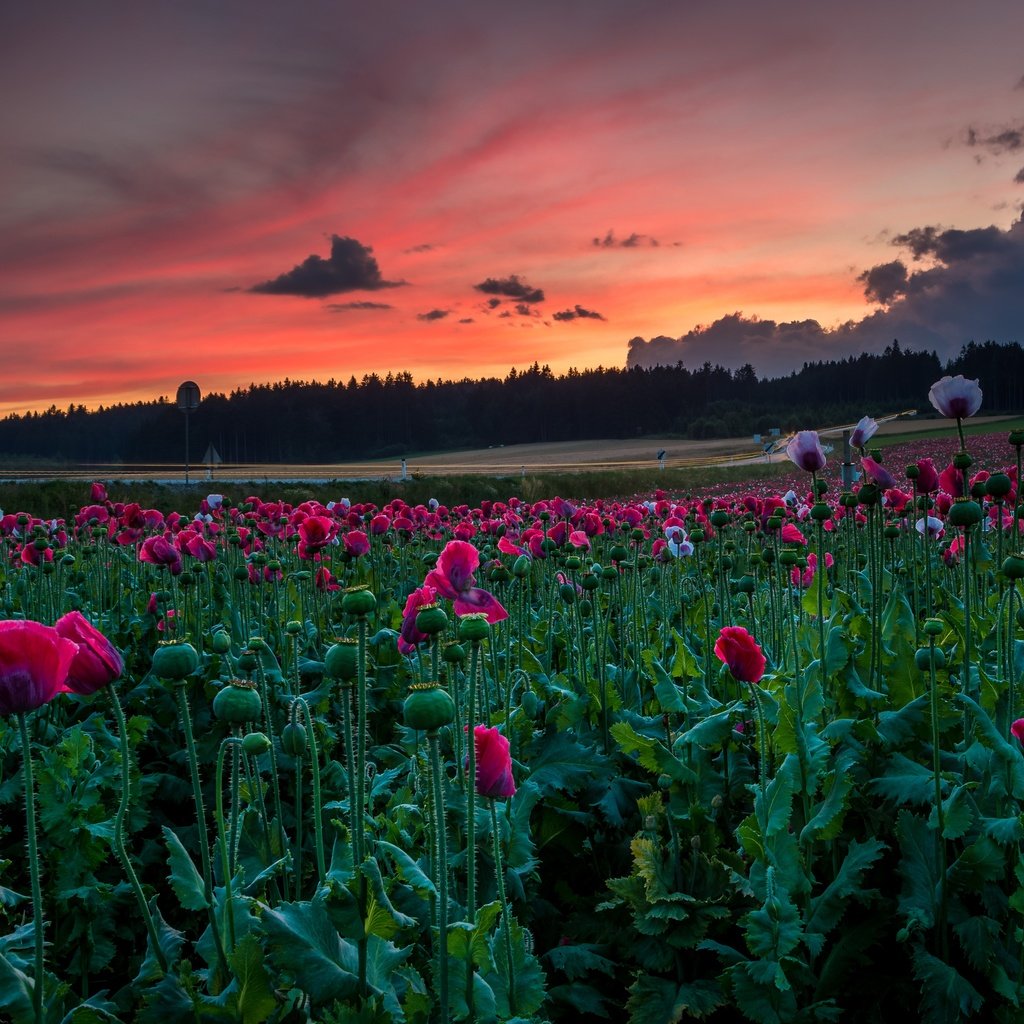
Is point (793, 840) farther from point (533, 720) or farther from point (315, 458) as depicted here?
point (315, 458)

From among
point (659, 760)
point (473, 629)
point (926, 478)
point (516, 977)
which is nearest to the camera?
point (473, 629)

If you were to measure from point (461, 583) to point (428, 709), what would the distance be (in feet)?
1.96

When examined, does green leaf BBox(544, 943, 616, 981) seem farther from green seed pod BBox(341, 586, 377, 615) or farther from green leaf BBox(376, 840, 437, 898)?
green seed pod BBox(341, 586, 377, 615)

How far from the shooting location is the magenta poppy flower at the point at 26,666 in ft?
4.56

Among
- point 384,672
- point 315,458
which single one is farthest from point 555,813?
point 315,458

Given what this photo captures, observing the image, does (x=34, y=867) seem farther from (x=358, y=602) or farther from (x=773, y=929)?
(x=773, y=929)

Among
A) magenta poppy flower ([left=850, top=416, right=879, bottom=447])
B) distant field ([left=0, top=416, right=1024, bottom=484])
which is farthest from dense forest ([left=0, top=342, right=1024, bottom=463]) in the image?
magenta poppy flower ([left=850, top=416, right=879, bottom=447])

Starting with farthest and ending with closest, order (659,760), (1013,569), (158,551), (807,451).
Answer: (158,551) → (807,451) → (659,760) → (1013,569)

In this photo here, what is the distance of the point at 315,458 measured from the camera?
372 ft

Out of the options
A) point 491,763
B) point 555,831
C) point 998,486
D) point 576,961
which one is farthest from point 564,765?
point 998,486

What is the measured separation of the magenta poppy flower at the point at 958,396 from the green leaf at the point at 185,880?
8.73ft

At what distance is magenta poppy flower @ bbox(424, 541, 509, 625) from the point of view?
1.97m

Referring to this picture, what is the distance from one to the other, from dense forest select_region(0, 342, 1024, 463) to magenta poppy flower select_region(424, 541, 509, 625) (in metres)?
101

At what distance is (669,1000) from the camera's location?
233 centimetres
